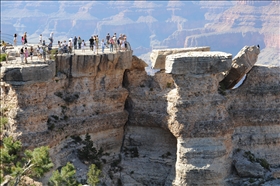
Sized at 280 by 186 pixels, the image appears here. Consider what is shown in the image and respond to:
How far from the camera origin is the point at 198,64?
53.0m

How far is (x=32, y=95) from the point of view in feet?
166

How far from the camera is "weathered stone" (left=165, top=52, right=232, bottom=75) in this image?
2083 inches

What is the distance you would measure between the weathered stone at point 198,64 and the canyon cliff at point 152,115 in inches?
3.2

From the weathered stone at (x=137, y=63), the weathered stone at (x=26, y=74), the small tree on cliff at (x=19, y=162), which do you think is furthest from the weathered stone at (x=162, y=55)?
the small tree on cliff at (x=19, y=162)

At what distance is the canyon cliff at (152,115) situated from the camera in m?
51.4

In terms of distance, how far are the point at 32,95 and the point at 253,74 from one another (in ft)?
64.6

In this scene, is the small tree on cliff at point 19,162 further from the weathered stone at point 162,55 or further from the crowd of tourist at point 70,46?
the weathered stone at point 162,55

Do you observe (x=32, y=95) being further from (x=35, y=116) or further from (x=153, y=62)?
(x=153, y=62)

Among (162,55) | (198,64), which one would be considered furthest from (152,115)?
(198,64)

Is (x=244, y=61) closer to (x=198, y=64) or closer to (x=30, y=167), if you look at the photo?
(x=198, y=64)

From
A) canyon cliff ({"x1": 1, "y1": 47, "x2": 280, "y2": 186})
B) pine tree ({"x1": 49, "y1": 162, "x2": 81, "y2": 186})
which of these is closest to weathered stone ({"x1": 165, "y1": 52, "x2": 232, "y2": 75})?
canyon cliff ({"x1": 1, "y1": 47, "x2": 280, "y2": 186})

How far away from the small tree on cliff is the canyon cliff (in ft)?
4.57

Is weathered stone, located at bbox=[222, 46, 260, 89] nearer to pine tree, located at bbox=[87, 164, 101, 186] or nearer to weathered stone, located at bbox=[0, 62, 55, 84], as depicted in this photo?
pine tree, located at bbox=[87, 164, 101, 186]

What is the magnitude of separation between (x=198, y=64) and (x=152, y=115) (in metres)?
7.70
